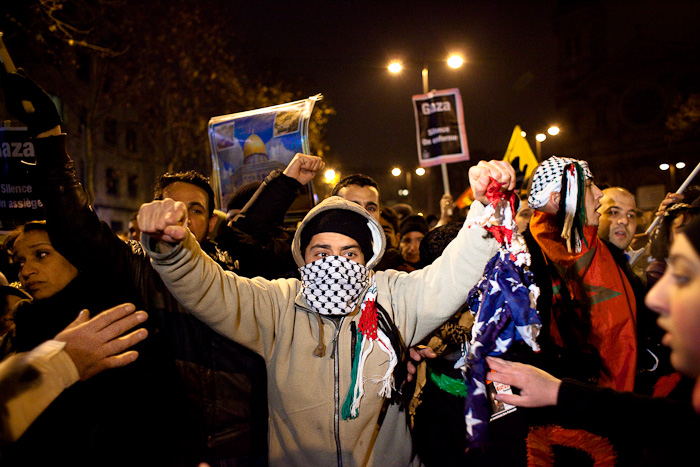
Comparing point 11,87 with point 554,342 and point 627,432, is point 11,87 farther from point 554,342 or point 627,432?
point 554,342

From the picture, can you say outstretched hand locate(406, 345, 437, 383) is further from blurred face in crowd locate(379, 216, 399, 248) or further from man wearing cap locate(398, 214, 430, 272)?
man wearing cap locate(398, 214, 430, 272)

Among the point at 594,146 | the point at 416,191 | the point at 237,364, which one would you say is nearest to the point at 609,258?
the point at 237,364

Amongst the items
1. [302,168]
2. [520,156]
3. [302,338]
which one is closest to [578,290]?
[302,338]

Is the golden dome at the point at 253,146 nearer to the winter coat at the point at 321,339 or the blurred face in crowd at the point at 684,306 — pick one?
the winter coat at the point at 321,339

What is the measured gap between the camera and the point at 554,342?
2.92 m

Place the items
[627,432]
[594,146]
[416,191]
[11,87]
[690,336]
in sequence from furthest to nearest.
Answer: [416,191]
[594,146]
[11,87]
[627,432]
[690,336]

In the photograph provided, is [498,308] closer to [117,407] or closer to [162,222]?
[162,222]

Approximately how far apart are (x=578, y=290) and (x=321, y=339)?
1822 mm

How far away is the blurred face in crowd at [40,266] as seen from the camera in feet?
8.62

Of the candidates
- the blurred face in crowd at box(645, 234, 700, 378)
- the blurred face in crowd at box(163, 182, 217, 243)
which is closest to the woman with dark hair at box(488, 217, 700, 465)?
the blurred face in crowd at box(645, 234, 700, 378)

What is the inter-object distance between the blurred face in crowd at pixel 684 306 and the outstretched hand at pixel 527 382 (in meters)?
0.63

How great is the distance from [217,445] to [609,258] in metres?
2.84

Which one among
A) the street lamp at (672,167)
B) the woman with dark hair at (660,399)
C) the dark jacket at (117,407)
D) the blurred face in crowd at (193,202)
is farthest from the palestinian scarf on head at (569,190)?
the street lamp at (672,167)

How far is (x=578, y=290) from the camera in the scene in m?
3.00
